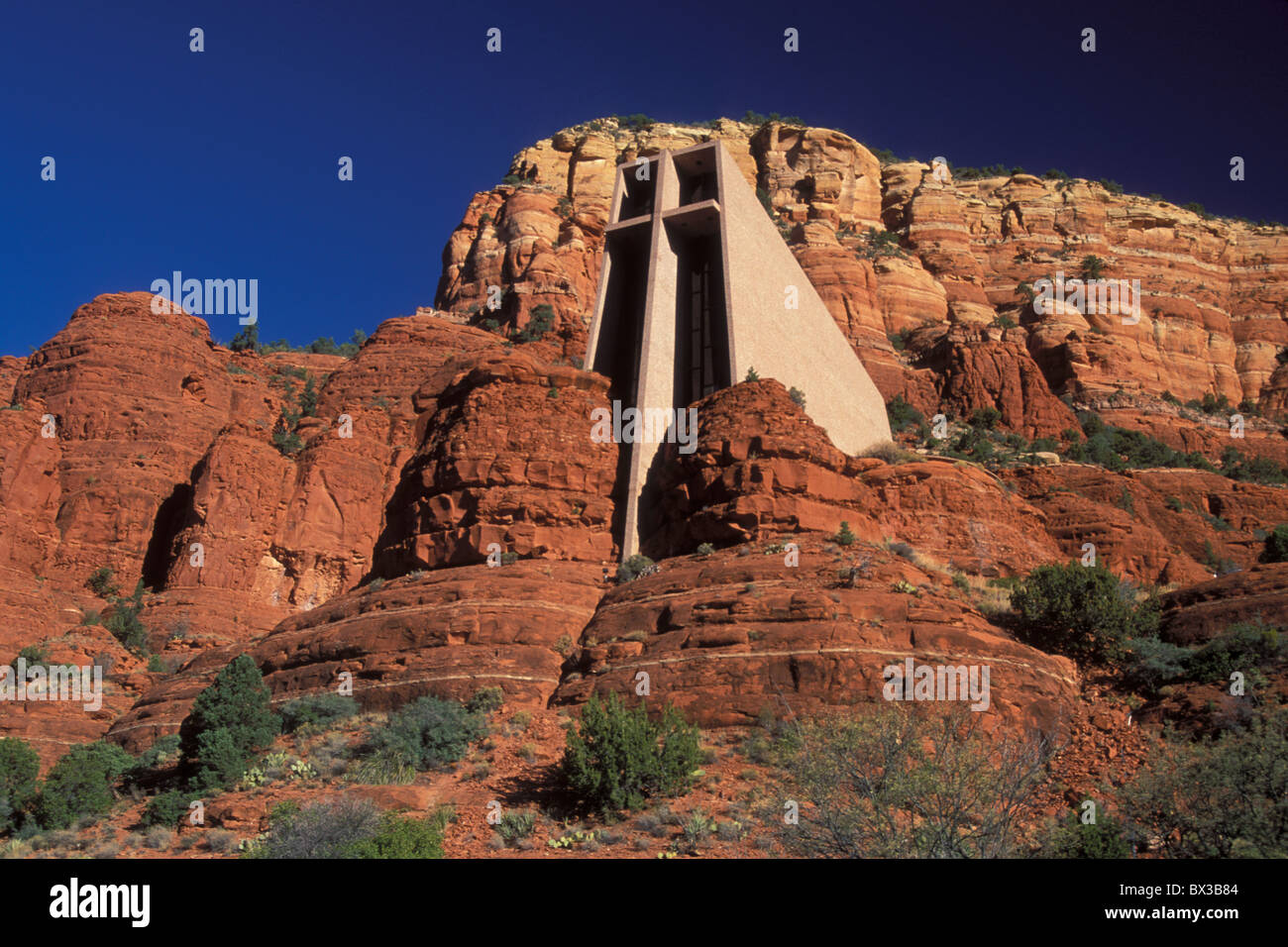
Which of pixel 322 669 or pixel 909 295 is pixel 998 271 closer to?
pixel 909 295

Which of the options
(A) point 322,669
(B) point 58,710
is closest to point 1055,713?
(A) point 322,669

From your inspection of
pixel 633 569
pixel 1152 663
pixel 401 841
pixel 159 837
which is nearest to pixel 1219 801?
pixel 1152 663

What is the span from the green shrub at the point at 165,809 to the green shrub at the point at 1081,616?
1631 cm

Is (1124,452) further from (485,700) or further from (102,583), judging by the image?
(102,583)

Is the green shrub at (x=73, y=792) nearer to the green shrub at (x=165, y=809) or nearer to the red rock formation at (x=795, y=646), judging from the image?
the green shrub at (x=165, y=809)

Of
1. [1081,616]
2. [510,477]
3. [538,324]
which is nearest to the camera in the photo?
[1081,616]

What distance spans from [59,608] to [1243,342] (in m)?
76.2

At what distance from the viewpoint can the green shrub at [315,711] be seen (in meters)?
21.5

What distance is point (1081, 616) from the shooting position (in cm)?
2233

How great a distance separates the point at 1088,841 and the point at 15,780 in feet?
59.9

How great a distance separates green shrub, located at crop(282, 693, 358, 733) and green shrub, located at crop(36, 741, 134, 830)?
3.35 metres

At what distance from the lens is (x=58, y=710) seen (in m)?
26.8

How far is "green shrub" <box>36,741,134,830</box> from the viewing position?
747 inches

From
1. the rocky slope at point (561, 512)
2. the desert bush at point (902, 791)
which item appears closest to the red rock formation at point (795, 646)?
the rocky slope at point (561, 512)
